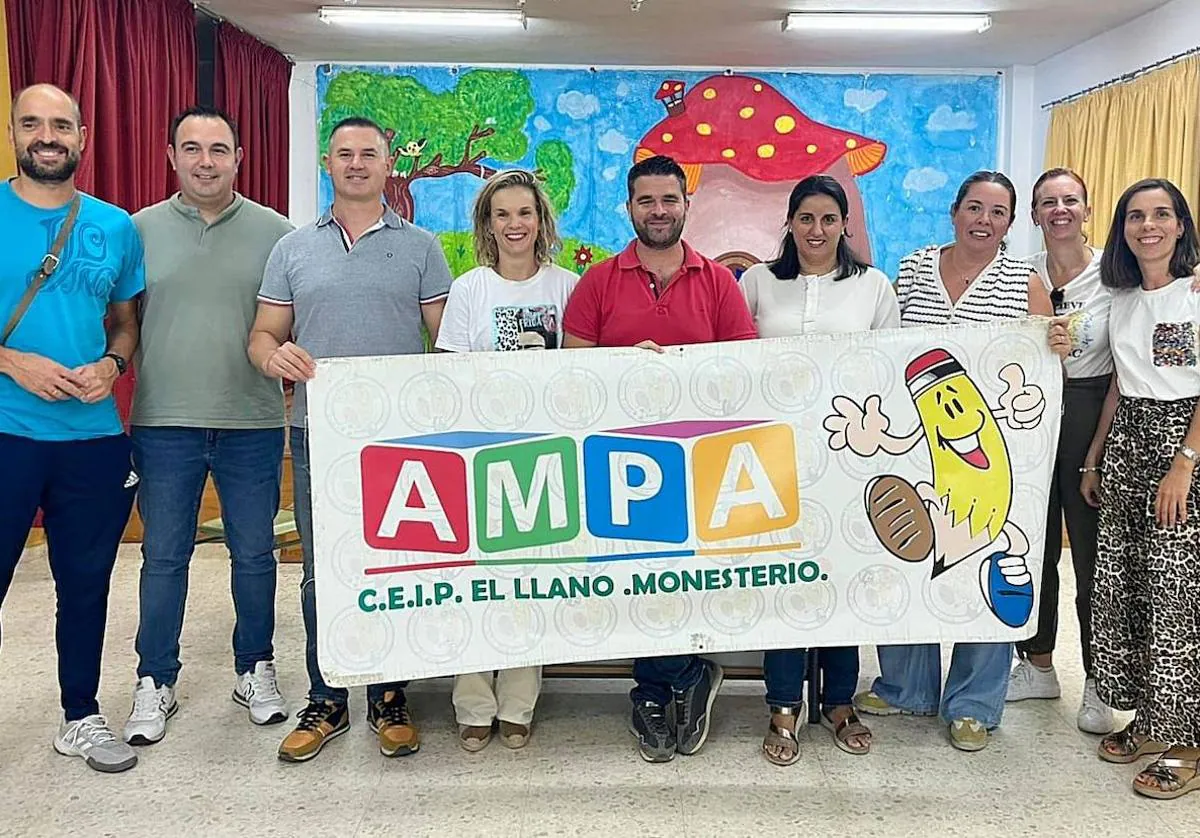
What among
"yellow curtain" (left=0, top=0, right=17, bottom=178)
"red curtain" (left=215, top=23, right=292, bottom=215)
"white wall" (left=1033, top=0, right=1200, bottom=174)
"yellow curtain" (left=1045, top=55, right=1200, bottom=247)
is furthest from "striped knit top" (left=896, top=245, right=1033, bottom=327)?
"red curtain" (left=215, top=23, right=292, bottom=215)

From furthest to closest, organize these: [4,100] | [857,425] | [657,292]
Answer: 1. [4,100]
2. [657,292]
3. [857,425]

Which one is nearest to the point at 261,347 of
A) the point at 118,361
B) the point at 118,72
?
the point at 118,361

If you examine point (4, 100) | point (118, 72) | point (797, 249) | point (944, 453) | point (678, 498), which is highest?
point (118, 72)

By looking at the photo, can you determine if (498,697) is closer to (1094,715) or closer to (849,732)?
(849,732)

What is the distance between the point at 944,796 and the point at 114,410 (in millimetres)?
2071

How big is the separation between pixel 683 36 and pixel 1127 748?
184 inches

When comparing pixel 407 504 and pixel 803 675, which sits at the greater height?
pixel 407 504

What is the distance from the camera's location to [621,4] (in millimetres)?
5391

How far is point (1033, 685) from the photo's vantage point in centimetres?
296

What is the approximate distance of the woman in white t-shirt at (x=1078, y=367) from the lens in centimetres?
262

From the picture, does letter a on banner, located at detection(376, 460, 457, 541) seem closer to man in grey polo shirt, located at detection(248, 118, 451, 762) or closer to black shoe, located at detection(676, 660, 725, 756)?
man in grey polo shirt, located at detection(248, 118, 451, 762)

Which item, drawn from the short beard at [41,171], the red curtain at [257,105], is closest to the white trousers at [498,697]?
the short beard at [41,171]

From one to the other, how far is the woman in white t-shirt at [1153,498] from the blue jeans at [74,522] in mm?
2292

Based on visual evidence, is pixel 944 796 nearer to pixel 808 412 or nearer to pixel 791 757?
pixel 791 757
